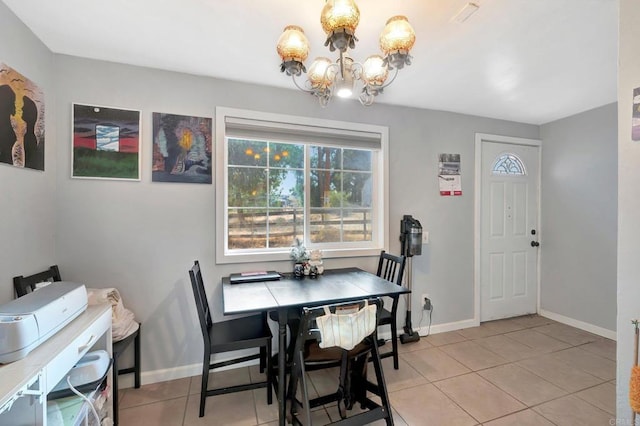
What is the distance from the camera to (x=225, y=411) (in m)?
1.82

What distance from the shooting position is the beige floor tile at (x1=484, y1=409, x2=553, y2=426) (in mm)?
1699

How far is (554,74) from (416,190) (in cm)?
143

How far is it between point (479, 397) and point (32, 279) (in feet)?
9.97

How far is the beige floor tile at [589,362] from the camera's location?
87.4 inches

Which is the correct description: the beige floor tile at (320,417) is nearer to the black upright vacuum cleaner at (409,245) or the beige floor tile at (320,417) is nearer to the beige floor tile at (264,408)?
the beige floor tile at (264,408)

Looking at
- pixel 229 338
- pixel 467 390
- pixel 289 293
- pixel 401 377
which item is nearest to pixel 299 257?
pixel 289 293

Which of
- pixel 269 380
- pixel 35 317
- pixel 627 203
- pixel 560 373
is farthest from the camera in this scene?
pixel 560 373

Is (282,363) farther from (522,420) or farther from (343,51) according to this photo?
(343,51)

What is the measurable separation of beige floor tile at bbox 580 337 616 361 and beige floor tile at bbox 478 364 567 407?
916 millimetres

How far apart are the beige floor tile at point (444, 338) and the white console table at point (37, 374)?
9.18 feet

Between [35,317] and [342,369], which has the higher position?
[35,317]

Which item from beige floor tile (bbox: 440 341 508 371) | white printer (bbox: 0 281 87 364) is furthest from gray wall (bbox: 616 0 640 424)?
white printer (bbox: 0 281 87 364)

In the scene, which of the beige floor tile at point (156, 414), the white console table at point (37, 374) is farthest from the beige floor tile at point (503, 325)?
the white console table at point (37, 374)

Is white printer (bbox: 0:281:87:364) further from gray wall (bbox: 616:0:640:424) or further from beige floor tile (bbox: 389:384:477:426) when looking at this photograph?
gray wall (bbox: 616:0:640:424)
